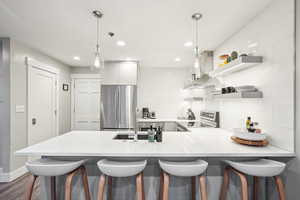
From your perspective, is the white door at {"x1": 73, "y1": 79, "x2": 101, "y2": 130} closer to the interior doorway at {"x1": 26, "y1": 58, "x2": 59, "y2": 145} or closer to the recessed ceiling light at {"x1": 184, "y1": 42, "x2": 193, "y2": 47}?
the interior doorway at {"x1": 26, "y1": 58, "x2": 59, "y2": 145}

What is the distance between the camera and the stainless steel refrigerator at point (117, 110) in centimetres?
385

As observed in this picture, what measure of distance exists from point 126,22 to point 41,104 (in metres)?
2.74

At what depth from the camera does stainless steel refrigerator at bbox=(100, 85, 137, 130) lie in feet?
12.6

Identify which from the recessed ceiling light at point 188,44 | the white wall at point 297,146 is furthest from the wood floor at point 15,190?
the recessed ceiling light at point 188,44

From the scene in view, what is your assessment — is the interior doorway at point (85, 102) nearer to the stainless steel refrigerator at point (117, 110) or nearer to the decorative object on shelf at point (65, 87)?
the decorative object on shelf at point (65, 87)

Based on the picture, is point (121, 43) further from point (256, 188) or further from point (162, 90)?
point (256, 188)

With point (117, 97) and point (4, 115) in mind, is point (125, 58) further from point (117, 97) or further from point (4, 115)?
point (4, 115)

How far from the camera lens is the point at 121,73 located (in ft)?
13.1

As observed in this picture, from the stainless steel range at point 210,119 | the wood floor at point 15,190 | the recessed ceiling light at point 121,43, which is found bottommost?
the wood floor at point 15,190

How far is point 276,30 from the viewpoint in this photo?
1.62 m

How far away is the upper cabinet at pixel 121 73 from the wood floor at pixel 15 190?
2506 millimetres

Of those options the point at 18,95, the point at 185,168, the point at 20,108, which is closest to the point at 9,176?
the point at 20,108

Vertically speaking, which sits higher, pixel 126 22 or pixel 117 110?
pixel 126 22

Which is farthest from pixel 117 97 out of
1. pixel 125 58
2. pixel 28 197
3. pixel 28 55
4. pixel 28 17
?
pixel 28 197
